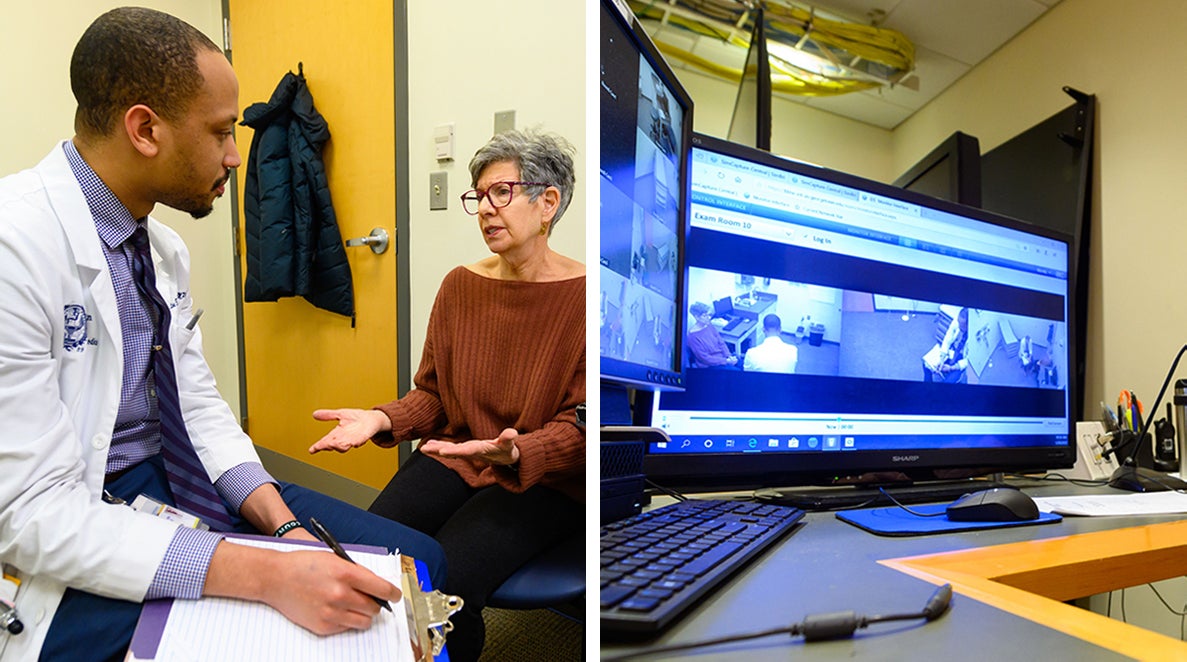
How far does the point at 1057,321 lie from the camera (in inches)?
32.4

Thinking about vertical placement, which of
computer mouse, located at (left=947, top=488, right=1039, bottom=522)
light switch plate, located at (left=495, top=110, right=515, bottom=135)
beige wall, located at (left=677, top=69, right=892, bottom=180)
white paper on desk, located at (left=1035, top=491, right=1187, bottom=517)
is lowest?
white paper on desk, located at (left=1035, top=491, right=1187, bottom=517)

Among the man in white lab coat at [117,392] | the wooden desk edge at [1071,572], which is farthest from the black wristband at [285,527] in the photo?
the wooden desk edge at [1071,572]

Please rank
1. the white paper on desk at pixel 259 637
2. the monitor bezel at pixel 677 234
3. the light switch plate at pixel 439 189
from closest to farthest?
the monitor bezel at pixel 677 234 → the white paper on desk at pixel 259 637 → the light switch plate at pixel 439 189

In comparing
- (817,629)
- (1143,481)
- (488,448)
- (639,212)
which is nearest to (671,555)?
(817,629)

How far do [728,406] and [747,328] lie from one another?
70mm

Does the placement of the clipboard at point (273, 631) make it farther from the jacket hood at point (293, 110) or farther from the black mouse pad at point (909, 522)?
the jacket hood at point (293, 110)

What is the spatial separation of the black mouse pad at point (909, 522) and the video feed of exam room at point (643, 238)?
219 mm

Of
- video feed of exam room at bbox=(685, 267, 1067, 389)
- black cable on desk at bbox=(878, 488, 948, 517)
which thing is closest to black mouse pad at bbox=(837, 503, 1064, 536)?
black cable on desk at bbox=(878, 488, 948, 517)

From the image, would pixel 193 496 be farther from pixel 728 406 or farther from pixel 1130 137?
pixel 1130 137

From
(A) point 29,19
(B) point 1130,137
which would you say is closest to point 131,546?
(A) point 29,19

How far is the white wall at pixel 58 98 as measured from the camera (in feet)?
2.59

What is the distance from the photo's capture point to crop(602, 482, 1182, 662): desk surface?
0.20 m

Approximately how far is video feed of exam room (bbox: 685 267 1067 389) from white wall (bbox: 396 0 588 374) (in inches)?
6.3

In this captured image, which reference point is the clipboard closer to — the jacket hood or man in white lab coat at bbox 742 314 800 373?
man in white lab coat at bbox 742 314 800 373
